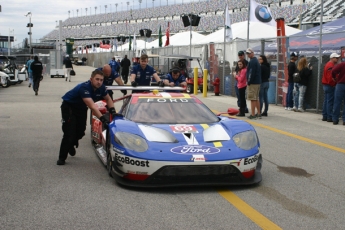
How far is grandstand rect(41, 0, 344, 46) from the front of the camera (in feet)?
146

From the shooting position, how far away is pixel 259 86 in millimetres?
13641

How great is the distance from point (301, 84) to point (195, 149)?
10.1 m

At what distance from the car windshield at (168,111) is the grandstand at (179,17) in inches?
1143

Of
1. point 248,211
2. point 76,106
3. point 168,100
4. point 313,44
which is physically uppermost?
point 313,44

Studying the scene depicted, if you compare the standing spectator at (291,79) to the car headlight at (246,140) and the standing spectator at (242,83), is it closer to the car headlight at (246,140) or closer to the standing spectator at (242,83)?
the standing spectator at (242,83)

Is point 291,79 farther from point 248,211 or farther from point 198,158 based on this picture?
point 248,211

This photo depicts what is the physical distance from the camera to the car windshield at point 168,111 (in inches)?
275

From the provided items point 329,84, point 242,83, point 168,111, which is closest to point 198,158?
point 168,111

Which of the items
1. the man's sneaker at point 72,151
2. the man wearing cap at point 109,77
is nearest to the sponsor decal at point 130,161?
the man's sneaker at point 72,151

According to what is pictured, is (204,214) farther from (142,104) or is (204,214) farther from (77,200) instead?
(142,104)

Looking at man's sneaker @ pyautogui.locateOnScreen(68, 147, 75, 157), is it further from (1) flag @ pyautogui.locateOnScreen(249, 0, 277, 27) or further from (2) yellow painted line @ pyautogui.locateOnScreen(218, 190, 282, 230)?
(1) flag @ pyautogui.locateOnScreen(249, 0, 277, 27)

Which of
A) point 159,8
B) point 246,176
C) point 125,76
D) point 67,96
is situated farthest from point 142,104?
point 159,8

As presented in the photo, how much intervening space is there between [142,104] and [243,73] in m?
7.47

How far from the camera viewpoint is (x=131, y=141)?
19.9 ft
